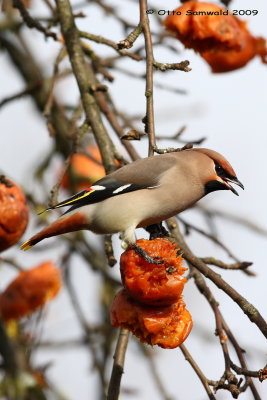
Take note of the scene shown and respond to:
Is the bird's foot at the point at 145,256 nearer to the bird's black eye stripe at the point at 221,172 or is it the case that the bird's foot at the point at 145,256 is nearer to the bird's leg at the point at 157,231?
the bird's leg at the point at 157,231

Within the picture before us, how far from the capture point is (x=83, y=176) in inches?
214

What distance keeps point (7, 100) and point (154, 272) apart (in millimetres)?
2116

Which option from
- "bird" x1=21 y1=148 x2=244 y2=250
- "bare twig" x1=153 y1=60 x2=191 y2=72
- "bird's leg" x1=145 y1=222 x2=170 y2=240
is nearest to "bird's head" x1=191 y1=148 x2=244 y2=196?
"bird" x1=21 y1=148 x2=244 y2=250

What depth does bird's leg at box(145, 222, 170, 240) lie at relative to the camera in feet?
11.1

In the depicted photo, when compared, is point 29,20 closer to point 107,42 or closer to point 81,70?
point 81,70

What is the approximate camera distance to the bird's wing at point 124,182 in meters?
3.37

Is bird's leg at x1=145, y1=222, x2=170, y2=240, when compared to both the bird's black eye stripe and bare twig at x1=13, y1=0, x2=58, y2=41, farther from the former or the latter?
bare twig at x1=13, y1=0, x2=58, y2=41

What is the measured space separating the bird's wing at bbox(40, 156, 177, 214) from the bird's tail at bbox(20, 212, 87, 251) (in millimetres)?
80

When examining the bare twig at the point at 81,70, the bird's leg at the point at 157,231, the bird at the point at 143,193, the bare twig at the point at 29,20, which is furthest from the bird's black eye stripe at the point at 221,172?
the bare twig at the point at 29,20

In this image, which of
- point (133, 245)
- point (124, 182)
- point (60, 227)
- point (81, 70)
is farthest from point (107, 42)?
point (133, 245)

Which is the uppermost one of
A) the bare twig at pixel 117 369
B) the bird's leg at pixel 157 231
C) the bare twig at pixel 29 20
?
the bare twig at pixel 29 20

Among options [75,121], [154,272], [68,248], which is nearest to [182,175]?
[154,272]

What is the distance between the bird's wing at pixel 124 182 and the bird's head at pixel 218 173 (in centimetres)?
20

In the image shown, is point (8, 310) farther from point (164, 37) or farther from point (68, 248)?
point (164, 37)
